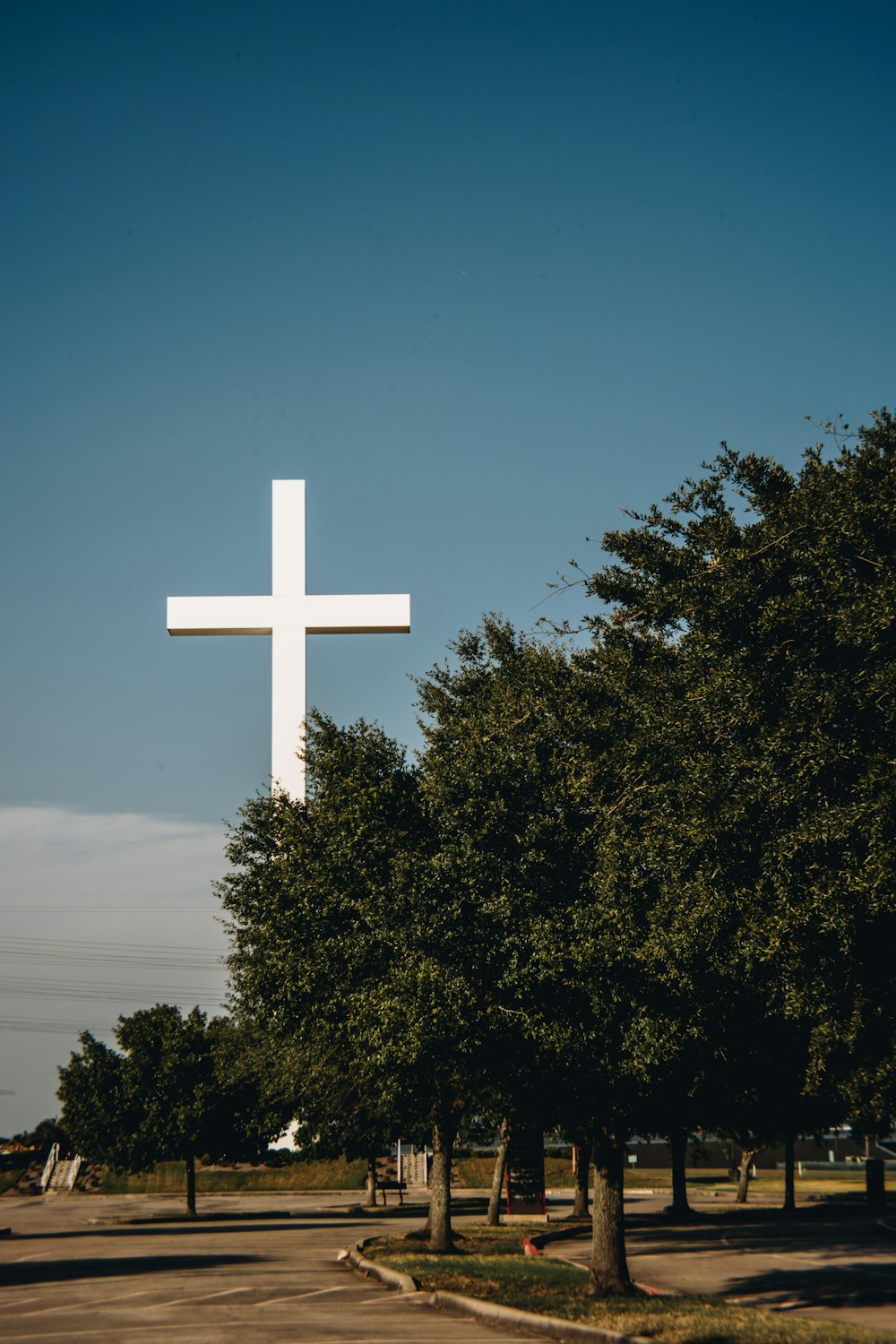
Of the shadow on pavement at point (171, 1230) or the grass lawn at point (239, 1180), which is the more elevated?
A: the shadow on pavement at point (171, 1230)

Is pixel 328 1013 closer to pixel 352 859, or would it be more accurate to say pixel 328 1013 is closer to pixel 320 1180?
pixel 352 859

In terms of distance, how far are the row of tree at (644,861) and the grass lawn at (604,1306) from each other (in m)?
1.31

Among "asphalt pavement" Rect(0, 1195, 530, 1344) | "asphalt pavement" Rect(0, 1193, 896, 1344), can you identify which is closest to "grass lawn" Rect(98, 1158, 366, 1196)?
"asphalt pavement" Rect(0, 1193, 896, 1344)

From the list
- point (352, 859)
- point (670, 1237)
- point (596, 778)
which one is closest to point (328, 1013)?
point (352, 859)

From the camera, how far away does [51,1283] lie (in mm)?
23344

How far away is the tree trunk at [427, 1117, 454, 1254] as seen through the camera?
2728cm

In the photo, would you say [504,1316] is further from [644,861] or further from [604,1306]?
[644,861]

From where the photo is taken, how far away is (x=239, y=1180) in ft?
237

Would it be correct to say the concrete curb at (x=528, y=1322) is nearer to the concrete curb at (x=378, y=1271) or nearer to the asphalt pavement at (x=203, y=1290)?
the asphalt pavement at (x=203, y=1290)

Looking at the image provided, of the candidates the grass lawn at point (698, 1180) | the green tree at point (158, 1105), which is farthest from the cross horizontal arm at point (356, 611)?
the grass lawn at point (698, 1180)

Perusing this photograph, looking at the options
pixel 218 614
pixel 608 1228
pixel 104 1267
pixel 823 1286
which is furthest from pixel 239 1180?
pixel 608 1228

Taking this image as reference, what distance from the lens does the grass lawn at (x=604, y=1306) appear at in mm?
14820

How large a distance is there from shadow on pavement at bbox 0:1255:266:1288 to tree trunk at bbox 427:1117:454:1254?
3.81 m

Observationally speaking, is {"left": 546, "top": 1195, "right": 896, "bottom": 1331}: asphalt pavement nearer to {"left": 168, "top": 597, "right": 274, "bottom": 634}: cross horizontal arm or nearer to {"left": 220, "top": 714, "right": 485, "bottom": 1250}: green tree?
{"left": 220, "top": 714, "right": 485, "bottom": 1250}: green tree
